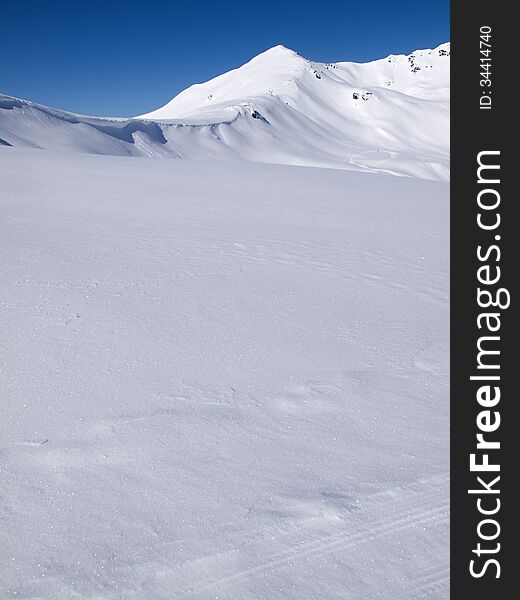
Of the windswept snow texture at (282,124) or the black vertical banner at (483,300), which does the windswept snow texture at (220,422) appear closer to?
the black vertical banner at (483,300)

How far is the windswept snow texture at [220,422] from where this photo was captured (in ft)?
3.75

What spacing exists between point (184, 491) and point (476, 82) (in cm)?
215

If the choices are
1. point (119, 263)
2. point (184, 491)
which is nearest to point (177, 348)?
point (184, 491)

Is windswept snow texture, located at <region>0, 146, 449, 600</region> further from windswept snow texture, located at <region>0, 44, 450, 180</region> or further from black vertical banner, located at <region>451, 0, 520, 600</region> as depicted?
windswept snow texture, located at <region>0, 44, 450, 180</region>

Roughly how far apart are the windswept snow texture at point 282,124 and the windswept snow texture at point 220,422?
15.8 metres

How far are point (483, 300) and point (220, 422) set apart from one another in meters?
1.04

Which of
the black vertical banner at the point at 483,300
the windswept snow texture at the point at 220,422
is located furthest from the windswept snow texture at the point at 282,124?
the black vertical banner at the point at 483,300

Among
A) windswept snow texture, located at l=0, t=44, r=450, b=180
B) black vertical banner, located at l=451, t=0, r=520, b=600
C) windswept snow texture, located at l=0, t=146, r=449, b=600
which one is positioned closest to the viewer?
windswept snow texture, located at l=0, t=146, r=449, b=600

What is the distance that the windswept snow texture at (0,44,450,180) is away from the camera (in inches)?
751

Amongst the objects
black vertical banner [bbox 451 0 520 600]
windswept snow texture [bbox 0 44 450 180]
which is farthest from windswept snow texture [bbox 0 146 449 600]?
windswept snow texture [bbox 0 44 450 180]

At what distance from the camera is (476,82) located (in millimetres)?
2154

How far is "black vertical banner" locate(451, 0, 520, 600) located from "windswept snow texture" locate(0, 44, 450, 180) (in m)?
16.9

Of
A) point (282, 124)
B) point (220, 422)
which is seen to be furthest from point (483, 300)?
point (282, 124)

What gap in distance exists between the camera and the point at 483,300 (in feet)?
5.49
